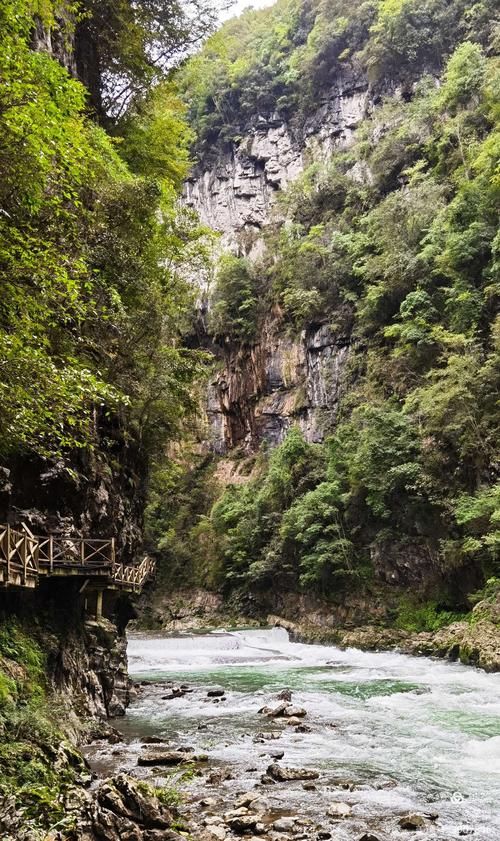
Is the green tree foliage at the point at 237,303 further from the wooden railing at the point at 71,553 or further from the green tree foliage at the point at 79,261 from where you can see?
the wooden railing at the point at 71,553

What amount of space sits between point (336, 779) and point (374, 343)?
26.6m

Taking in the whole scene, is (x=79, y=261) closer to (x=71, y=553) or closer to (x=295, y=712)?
(x=71, y=553)

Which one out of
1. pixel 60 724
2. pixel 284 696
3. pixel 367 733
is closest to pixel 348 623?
pixel 284 696

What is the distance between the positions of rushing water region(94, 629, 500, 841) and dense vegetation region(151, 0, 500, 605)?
5.49m

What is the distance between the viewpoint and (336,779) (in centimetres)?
809

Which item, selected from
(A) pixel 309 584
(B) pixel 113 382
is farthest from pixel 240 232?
(B) pixel 113 382

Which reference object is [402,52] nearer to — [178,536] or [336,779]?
[178,536]

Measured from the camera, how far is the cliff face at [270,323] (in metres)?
38.5

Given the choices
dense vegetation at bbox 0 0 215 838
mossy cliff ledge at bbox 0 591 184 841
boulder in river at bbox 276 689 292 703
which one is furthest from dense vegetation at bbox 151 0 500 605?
mossy cliff ledge at bbox 0 591 184 841

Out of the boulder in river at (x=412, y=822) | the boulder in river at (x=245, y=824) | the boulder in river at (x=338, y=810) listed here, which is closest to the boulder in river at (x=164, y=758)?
the boulder in river at (x=245, y=824)

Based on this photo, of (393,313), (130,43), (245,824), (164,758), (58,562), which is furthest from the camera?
(393,313)

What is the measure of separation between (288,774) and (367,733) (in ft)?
10.2

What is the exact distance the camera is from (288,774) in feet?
26.7

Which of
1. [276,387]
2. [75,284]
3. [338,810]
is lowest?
[338,810]
